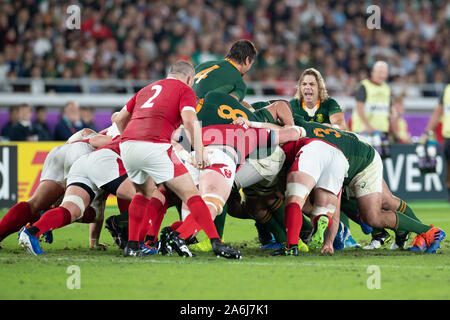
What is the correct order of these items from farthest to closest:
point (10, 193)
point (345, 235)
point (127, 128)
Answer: point (10, 193), point (345, 235), point (127, 128)

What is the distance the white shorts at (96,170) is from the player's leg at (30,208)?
382 millimetres

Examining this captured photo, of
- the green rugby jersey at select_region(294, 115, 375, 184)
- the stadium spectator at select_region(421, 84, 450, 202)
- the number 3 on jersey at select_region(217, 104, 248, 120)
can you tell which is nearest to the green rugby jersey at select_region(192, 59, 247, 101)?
the number 3 on jersey at select_region(217, 104, 248, 120)

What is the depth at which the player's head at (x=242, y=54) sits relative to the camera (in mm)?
8461

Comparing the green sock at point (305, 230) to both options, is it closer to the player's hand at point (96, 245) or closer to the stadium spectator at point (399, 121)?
the player's hand at point (96, 245)

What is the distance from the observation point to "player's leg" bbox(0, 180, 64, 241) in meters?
7.32

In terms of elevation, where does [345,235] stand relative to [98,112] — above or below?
below

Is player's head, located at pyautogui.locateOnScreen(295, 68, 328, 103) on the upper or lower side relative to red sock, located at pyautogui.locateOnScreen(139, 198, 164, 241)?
upper

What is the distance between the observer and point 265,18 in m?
19.9

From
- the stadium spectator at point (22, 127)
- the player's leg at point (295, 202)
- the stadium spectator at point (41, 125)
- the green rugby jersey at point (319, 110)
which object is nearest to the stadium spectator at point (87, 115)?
the stadium spectator at point (41, 125)

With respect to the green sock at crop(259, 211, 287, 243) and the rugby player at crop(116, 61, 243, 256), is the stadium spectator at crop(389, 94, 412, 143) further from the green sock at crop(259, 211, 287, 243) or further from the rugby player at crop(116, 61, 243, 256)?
the rugby player at crop(116, 61, 243, 256)

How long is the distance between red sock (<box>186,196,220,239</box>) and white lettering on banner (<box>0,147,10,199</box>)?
6.78 metres
